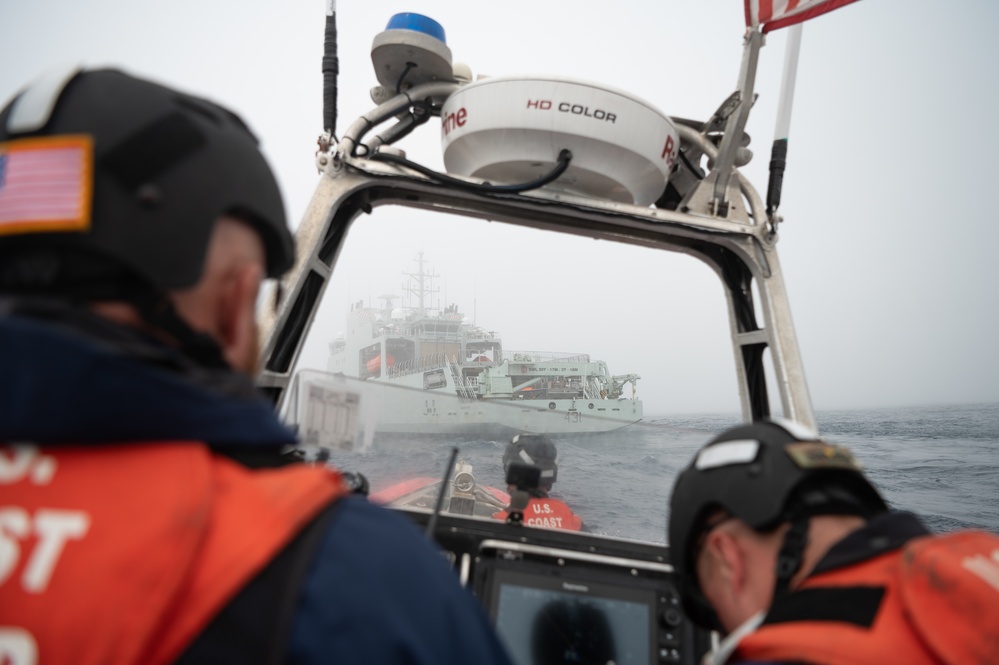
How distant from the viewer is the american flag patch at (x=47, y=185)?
0.70 m

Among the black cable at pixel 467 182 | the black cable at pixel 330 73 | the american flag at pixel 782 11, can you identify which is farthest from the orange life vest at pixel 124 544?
the american flag at pixel 782 11

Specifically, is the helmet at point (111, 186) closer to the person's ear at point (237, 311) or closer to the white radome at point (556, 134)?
the person's ear at point (237, 311)

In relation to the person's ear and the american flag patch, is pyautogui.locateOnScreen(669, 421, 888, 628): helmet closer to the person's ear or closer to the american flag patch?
the person's ear

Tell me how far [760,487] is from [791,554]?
0.14 metres

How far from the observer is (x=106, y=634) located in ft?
1.73

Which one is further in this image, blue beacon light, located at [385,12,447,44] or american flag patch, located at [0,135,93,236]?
blue beacon light, located at [385,12,447,44]

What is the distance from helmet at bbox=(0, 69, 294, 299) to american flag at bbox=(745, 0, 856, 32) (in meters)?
2.44

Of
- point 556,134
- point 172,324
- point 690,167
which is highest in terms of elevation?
point 690,167

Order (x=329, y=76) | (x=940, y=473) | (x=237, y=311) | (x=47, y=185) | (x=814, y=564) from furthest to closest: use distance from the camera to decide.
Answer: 1. (x=940, y=473)
2. (x=329, y=76)
3. (x=814, y=564)
4. (x=237, y=311)
5. (x=47, y=185)

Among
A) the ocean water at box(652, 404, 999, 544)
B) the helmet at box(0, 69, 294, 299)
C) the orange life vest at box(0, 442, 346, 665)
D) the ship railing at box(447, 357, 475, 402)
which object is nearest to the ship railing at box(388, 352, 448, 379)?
the ship railing at box(447, 357, 475, 402)

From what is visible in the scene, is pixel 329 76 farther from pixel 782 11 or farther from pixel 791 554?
pixel 791 554

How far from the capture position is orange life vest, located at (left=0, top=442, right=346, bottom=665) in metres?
0.53

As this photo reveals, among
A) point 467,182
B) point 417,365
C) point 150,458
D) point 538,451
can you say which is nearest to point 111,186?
point 150,458

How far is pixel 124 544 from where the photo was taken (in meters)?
0.56
